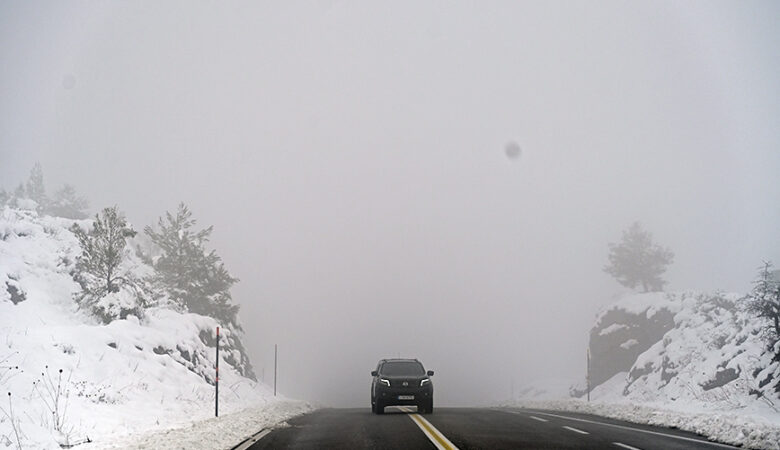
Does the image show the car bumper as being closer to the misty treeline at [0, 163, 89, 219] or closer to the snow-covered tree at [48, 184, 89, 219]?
the misty treeline at [0, 163, 89, 219]

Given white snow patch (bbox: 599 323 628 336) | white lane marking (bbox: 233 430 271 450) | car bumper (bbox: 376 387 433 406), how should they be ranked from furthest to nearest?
white snow patch (bbox: 599 323 628 336) < car bumper (bbox: 376 387 433 406) < white lane marking (bbox: 233 430 271 450)

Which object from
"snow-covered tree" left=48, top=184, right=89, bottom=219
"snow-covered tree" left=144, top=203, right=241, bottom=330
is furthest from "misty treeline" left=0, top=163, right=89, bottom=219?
"snow-covered tree" left=144, top=203, right=241, bottom=330

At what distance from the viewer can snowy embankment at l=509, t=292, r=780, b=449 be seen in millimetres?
17731

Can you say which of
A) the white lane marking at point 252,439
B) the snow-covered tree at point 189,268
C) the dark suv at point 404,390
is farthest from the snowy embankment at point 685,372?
the snow-covered tree at point 189,268

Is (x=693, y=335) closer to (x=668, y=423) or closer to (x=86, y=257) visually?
(x=668, y=423)

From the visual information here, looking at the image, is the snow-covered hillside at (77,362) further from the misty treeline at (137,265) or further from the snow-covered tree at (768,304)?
the snow-covered tree at (768,304)

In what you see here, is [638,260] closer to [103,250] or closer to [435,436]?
[103,250]

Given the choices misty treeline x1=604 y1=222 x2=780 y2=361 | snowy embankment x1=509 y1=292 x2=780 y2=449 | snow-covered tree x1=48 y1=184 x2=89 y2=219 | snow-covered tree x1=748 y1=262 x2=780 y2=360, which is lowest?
snowy embankment x1=509 y1=292 x2=780 y2=449

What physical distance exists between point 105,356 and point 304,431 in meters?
11.0

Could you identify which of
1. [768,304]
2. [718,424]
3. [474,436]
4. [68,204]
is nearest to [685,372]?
[768,304]

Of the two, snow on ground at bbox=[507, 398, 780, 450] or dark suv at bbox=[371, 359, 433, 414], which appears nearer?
snow on ground at bbox=[507, 398, 780, 450]

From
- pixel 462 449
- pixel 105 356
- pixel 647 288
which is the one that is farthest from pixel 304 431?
pixel 647 288

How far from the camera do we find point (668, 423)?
17484 mm

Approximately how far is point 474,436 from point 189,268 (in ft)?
126
